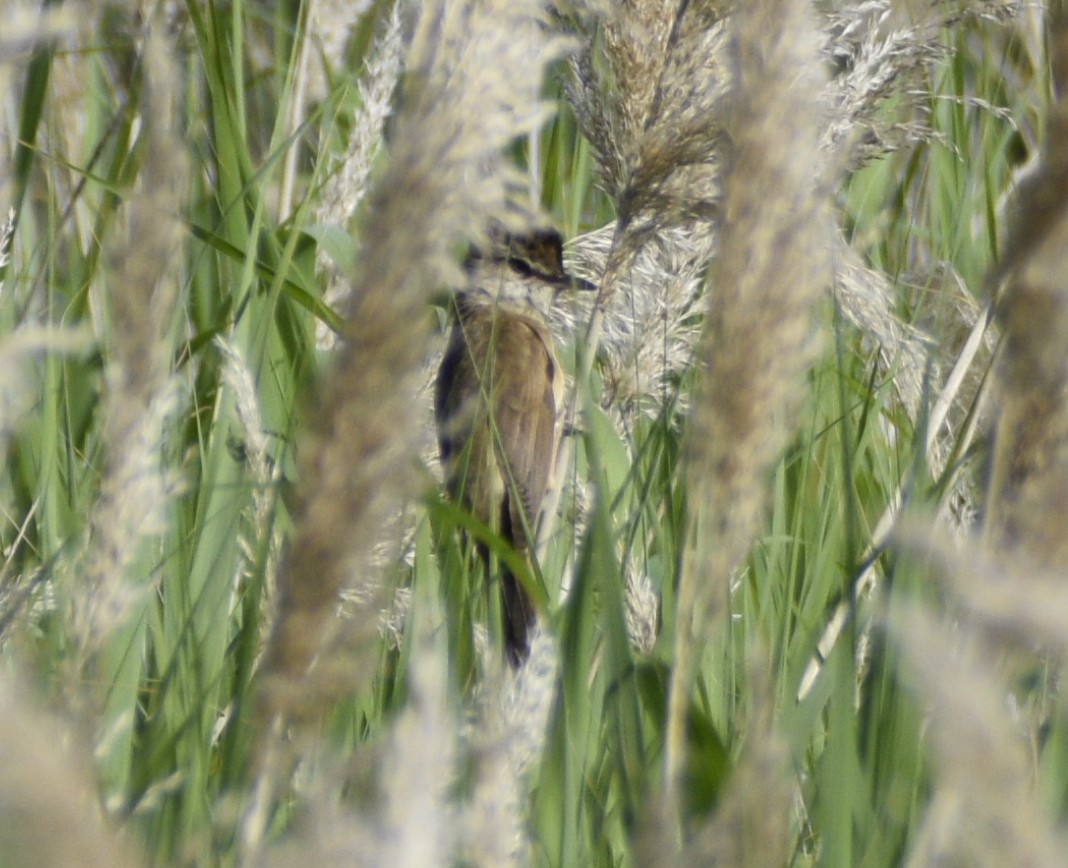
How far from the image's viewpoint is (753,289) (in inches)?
22.5

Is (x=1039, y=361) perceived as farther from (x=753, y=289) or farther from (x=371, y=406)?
(x=371, y=406)

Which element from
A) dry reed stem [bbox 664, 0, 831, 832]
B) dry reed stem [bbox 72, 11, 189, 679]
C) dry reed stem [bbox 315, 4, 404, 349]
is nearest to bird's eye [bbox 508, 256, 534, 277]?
dry reed stem [bbox 315, 4, 404, 349]

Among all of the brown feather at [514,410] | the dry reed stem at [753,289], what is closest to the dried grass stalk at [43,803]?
the dry reed stem at [753,289]

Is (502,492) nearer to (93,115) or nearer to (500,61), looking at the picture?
(93,115)

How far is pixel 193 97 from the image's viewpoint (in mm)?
1855

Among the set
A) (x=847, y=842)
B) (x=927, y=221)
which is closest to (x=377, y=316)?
(x=847, y=842)

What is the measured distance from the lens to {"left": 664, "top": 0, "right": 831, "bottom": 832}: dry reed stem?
0.57m

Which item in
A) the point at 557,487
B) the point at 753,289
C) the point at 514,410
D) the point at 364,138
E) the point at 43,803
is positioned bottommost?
the point at 514,410

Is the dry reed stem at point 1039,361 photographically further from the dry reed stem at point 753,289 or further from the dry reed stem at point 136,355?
the dry reed stem at point 136,355

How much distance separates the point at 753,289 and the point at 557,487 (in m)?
1.12

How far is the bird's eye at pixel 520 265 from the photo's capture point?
10.5ft

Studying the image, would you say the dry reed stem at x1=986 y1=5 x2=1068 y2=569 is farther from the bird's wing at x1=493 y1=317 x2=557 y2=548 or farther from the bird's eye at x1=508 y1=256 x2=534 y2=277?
the bird's wing at x1=493 y1=317 x2=557 y2=548

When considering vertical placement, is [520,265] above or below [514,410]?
above

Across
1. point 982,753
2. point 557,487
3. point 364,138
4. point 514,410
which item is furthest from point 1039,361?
point 514,410
